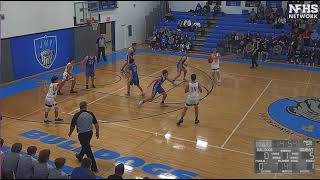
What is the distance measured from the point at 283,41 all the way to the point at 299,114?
457 inches

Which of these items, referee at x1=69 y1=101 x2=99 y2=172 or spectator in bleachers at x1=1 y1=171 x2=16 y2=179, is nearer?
spectator in bleachers at x1=1 y1=171 x2=16 y2=179

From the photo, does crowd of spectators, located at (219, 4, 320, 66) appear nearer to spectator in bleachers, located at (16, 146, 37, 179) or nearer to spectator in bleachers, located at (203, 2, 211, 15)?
spectator in bleachers, located at (203, 2, 211, 15)

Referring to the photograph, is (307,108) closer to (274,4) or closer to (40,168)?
(40,168)

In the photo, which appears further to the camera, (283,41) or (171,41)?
(171,41)

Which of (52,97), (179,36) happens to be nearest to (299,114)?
(52,97)

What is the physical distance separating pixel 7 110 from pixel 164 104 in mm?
5632

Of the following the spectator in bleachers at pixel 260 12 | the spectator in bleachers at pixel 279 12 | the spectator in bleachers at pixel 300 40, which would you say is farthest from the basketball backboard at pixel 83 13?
the spectator in bleachers at pixel 300 40

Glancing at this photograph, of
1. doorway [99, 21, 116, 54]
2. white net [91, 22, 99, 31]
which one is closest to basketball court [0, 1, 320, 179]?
white net [91, 22, 99, 31]

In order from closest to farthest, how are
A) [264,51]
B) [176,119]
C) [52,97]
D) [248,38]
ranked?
[52,97] → [176,119] → [264,51] → [248,38]

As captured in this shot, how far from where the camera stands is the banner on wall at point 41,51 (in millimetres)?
19203

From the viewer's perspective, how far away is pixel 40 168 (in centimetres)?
758

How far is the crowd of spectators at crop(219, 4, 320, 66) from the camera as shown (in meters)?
23.4

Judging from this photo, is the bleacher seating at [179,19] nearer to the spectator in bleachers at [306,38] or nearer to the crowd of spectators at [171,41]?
the crowd of spectators at [171,41]

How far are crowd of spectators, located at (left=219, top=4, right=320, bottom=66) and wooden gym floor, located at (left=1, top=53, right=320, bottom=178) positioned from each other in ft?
10.1
